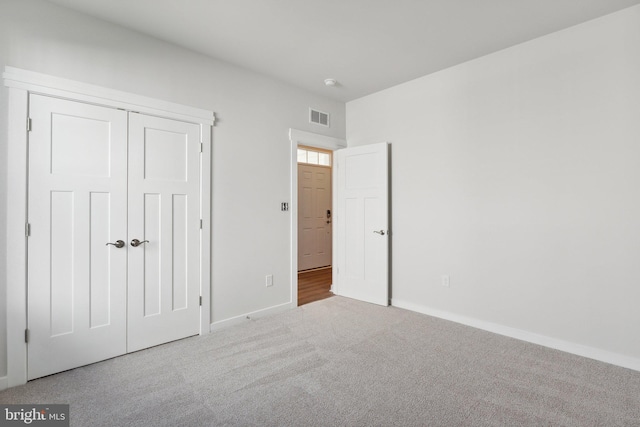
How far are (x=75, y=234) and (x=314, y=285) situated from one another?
324 cm

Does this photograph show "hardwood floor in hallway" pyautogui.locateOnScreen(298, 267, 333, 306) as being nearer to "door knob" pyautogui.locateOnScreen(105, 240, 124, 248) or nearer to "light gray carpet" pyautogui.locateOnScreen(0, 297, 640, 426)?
"light gray carpet" pyautogui.locateOnScreen(0, 297, 640, 426)

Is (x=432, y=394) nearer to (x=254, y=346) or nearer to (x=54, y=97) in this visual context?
(x=254, y=346)

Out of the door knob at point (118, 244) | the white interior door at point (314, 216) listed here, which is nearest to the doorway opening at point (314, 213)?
the white interior door at point (314, 216)

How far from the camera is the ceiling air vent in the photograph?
4043 mm

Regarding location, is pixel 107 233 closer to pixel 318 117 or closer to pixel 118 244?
pixel 118 244

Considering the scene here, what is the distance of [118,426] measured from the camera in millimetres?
1730

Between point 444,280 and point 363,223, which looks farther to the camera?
point 363,223

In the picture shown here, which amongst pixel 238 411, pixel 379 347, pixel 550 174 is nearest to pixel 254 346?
pixel 238 411

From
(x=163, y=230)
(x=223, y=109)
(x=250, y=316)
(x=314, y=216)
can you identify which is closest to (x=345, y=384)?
(x=250, y=316)

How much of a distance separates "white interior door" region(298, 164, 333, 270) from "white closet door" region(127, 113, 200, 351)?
3.04 m

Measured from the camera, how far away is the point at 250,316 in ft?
11.1

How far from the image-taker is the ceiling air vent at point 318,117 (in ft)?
13.3

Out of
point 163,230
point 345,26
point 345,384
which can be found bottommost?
point 345,384

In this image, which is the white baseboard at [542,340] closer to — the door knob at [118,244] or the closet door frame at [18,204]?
the door knob at [118,244]
